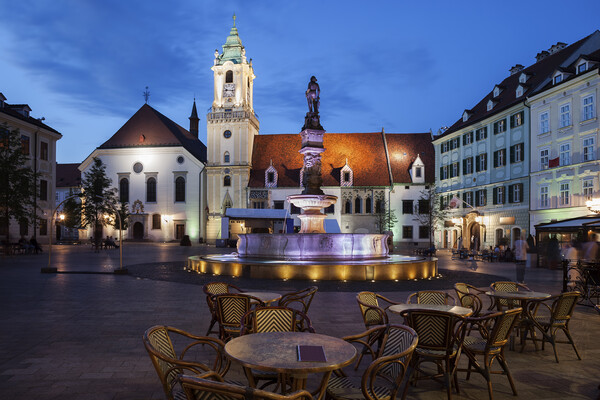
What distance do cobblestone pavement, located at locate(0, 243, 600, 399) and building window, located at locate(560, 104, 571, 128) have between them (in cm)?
1824

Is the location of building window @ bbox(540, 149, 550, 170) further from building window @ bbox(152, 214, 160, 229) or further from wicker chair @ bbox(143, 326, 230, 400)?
building window @ bbox(152, 214, 160, 229)

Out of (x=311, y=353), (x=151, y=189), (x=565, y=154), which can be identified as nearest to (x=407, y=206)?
(x=565, y=154)

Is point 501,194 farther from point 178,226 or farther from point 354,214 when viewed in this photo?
point 178,226

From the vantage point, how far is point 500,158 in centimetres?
3675

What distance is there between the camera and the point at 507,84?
41.5 m

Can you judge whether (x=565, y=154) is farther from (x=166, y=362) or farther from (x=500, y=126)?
(x=166, y=362)

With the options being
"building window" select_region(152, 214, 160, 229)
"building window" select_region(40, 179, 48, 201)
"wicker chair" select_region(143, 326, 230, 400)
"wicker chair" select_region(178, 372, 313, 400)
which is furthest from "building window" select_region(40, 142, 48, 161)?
"wicker chair" select_region(178, 372, 313, 400)

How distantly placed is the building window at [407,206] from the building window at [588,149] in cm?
2544

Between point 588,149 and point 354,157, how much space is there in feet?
99.2

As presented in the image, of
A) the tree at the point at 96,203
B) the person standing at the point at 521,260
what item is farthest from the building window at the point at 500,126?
the tree at the point at 96,203

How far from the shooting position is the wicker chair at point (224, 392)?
2.98 m

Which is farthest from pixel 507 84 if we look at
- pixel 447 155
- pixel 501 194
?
pixel 501 194

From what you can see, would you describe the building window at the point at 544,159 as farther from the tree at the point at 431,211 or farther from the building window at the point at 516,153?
the tree at the point at 431,211

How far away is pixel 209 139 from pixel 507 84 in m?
Answer: 32.5
